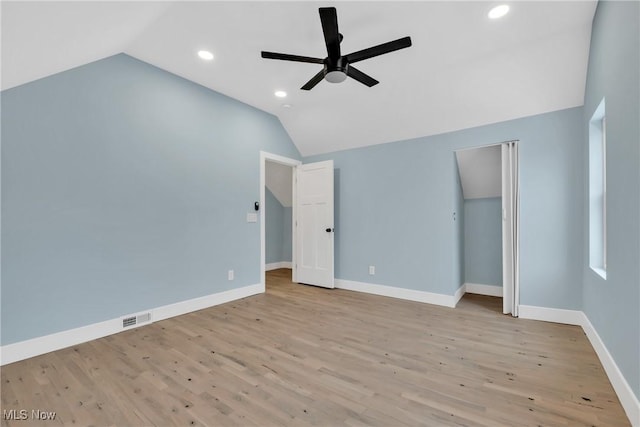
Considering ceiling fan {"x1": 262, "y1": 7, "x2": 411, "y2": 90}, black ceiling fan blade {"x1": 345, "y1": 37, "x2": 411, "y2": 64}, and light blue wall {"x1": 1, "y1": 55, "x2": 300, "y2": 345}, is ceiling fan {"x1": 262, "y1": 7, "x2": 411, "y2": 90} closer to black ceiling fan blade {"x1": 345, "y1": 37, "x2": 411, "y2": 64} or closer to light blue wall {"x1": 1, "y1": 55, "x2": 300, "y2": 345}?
black ceiling fan blade {"x1": 345, "y1": 37, "x2": 411, "y2": 64}

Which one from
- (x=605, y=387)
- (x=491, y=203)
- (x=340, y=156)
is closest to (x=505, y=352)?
(x=605, y=387)

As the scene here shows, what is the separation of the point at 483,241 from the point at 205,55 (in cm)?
448

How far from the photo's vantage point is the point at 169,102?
3369mm

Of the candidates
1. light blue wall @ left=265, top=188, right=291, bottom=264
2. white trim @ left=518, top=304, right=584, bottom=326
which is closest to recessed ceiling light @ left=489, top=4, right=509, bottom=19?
Result: white trim @ left=518, top=304, right=584, bottom=326

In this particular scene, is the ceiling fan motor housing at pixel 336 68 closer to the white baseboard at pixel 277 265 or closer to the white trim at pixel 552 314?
the white trim at pixel 552 314

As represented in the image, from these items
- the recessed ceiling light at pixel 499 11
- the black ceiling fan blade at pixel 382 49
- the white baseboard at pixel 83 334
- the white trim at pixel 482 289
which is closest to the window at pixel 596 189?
the recessed ceiling light at pixel 499 11

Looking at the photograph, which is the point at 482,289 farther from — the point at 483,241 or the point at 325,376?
the point at 325,376

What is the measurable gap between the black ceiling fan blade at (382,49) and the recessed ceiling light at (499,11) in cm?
87

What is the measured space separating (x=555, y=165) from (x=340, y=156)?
9.34 ft

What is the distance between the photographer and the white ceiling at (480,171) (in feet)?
12.8

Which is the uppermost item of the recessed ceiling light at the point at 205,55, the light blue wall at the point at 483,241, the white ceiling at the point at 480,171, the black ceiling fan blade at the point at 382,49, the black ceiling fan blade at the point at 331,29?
the recessed ceiling light at the point at 205,55

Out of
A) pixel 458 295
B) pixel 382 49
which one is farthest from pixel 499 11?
pixel 458 295

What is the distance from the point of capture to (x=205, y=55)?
9.85ft

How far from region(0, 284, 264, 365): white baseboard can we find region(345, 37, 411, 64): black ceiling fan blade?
3.21 meters
